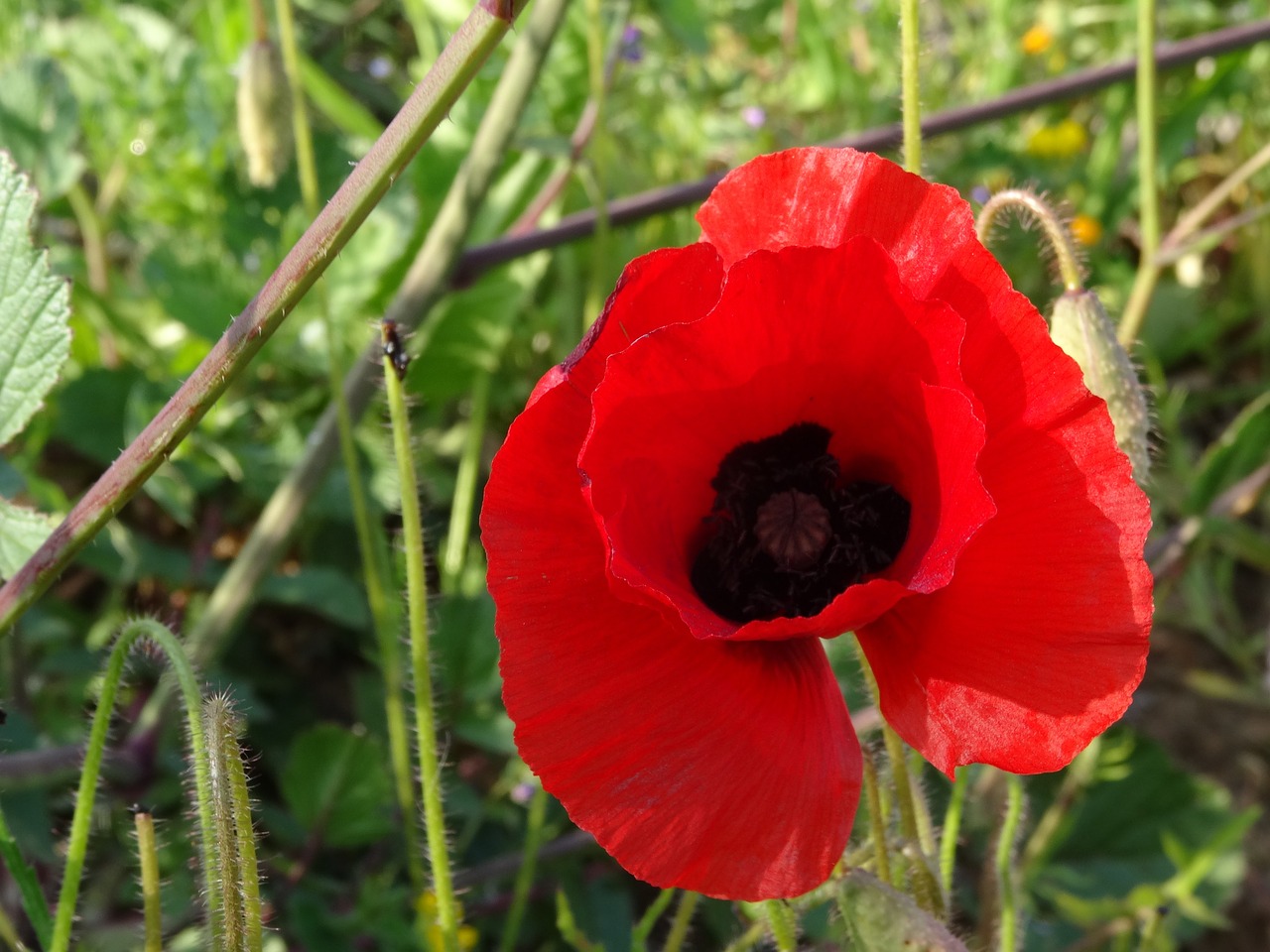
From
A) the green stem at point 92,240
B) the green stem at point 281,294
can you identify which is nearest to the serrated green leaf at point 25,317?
the green stem at point 281,294

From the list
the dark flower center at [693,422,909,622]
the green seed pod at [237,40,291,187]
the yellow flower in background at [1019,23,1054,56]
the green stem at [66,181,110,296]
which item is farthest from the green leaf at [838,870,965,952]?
the yellow flower in background at [1019,23,1054,56]

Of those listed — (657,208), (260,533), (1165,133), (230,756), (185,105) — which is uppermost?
(1165,133)

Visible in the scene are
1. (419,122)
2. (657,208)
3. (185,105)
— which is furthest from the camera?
(185,105)

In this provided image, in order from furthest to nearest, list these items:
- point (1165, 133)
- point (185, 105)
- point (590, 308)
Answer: point (1165, 133) → point (185, 105) → point (590, 308)

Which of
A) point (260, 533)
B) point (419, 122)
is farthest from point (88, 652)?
point (419, 122)

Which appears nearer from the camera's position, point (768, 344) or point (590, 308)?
point (768, 344)

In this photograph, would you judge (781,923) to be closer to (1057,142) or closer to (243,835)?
(243,835)

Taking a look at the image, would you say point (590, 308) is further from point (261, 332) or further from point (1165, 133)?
point (1165, 133)
